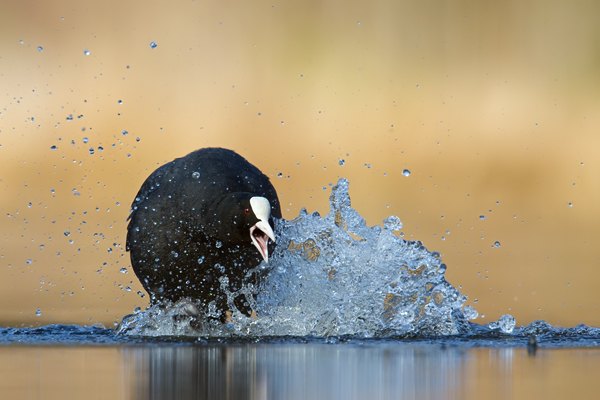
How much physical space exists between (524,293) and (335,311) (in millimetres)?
2951

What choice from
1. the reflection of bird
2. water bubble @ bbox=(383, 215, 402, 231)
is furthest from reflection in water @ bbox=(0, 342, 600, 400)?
water bubble @ bbox=(383, 215, 402, 231)

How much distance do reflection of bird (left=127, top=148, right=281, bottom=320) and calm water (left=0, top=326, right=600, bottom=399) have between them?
0.69m

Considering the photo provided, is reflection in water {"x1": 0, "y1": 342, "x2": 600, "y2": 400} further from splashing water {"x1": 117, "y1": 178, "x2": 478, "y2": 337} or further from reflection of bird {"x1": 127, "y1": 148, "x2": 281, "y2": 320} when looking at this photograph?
reflection of bird {"x1": 127, "y1": 148, "x2": 281, "y2": 320}

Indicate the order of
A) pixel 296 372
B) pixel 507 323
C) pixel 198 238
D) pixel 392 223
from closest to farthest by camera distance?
pixel 296 372 < pixel 507 323 < pixel 198 238 < pixel 392 223

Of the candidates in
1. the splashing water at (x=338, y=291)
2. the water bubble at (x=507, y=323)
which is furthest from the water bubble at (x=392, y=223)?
the water bubble at (x=507, y=323)

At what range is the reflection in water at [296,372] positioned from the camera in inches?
96.8

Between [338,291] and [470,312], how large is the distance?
0.69 m

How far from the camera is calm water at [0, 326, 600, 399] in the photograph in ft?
8.16

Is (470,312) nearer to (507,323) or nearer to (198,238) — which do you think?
(507,323)

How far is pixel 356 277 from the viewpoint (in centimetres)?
463

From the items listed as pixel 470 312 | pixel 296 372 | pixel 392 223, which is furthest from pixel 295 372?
pixel 392 223

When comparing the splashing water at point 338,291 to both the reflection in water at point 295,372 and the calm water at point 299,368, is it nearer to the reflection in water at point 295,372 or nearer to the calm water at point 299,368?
the calm water at point 299,368

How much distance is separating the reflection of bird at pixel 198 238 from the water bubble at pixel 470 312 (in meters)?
1.06

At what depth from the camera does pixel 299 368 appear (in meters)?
2.94
